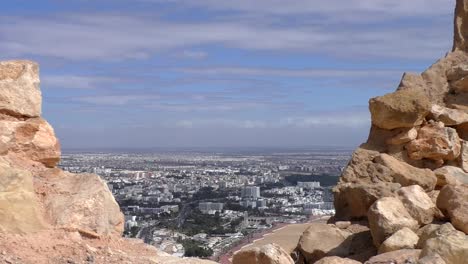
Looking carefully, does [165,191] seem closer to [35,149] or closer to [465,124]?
[465,124]

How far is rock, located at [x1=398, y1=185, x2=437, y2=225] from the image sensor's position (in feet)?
35.4

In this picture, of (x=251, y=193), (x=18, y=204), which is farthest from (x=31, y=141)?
(x=251, y=193)

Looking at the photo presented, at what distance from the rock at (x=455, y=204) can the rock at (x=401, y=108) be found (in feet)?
6.42

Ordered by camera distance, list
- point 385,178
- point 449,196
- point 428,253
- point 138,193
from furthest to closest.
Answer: point 138,193
point 385,178
point 449,196
point 428,253

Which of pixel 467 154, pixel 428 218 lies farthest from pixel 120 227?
pixel 467 154

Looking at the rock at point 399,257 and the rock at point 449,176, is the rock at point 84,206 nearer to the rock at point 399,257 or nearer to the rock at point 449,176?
the rock at point 399,257

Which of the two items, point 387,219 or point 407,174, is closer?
point 387,219

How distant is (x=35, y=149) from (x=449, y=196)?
19.5 feet

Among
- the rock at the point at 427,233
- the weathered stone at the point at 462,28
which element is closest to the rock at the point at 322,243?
the rock at the point at 427,233

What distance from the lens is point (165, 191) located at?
1741 inches

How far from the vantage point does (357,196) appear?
11.8 m

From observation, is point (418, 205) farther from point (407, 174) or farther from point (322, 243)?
point (322, 243)

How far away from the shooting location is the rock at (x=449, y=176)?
482 inches

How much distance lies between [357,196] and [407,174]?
39.0 inches
